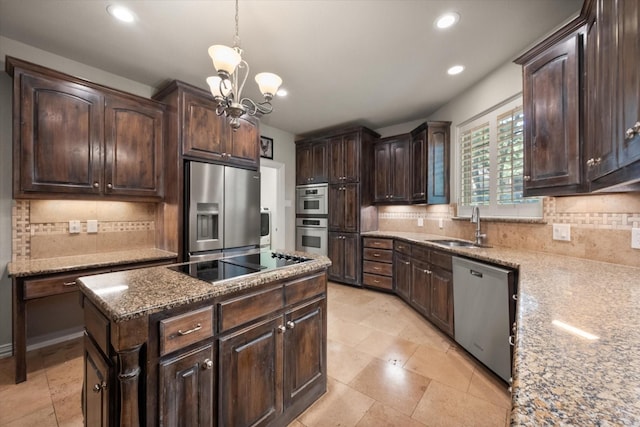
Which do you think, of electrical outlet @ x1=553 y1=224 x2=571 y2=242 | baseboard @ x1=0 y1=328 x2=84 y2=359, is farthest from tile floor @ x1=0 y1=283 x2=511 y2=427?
electrical outlet @ x1=553 y1=224 x2=571 y2=242

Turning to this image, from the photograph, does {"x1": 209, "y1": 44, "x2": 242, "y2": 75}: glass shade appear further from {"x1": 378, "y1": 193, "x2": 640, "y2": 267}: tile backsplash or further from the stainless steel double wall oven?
the stainless steel double wall oven

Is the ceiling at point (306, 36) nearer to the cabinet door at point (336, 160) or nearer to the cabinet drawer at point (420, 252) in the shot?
the cabinet door at point (336, 160)

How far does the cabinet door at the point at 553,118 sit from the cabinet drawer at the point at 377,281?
2.27 meters

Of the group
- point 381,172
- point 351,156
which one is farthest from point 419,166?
point 351,156

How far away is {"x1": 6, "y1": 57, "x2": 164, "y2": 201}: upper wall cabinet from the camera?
6.63 feet

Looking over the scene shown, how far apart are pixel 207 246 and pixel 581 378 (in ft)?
9.33

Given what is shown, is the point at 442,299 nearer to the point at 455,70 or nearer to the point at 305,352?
the point at 305,352

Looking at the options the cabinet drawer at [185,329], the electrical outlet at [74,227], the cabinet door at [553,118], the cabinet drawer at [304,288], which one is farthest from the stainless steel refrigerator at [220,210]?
the cabinet door at [553,118]

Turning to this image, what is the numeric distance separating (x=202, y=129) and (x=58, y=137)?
45.1 inches

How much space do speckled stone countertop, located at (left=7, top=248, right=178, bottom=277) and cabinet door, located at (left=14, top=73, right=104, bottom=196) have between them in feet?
1.97

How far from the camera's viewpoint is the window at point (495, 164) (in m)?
2.47

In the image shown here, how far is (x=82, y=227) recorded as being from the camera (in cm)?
257

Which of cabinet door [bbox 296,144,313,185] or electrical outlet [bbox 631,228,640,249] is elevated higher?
cabinet door [bbox 296,144,313,185]

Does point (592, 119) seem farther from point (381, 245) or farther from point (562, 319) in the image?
point (381, 245)
